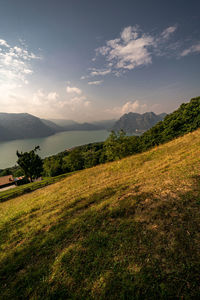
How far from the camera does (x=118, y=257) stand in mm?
3621

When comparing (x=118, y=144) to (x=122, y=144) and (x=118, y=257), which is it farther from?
(x=118, y=257)

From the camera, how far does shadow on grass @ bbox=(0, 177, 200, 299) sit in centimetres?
284

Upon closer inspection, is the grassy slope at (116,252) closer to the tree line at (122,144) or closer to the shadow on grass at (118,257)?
the shadow on grass at (118,257)

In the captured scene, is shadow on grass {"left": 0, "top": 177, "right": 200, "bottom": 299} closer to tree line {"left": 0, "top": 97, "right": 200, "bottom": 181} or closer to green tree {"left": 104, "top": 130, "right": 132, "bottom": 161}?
tree line {"left": 0, "top": 97, "right": 200, "bottom": 181}

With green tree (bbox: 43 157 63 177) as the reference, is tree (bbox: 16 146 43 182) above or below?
above

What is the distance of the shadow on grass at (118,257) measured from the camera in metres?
2.84

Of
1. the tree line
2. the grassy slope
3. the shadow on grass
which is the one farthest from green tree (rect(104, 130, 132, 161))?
the shadow on grass

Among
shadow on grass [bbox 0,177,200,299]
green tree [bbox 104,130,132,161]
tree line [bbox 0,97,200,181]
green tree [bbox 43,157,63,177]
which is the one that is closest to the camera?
shadow on grass [bbox 0,177,200,299]

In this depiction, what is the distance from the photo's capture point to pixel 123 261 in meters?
3.46

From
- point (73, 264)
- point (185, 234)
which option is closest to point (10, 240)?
point (73, 264)

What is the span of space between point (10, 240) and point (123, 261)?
21.0 ft

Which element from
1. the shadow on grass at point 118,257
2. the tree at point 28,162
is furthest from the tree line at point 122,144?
the shadow on grass at point 118,257

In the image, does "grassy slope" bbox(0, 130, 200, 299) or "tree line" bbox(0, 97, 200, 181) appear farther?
"tree line" bbox(0, 97, 200, 181)

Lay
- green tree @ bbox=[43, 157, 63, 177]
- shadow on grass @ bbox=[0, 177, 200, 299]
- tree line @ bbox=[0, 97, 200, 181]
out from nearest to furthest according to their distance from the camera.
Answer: shadow on grass @ bbox=[0, 177, 200, 299]
tree line @ bbox=[0, 97, 200, 181]
green tree @ bbox=[43, 157, 63, 177]
